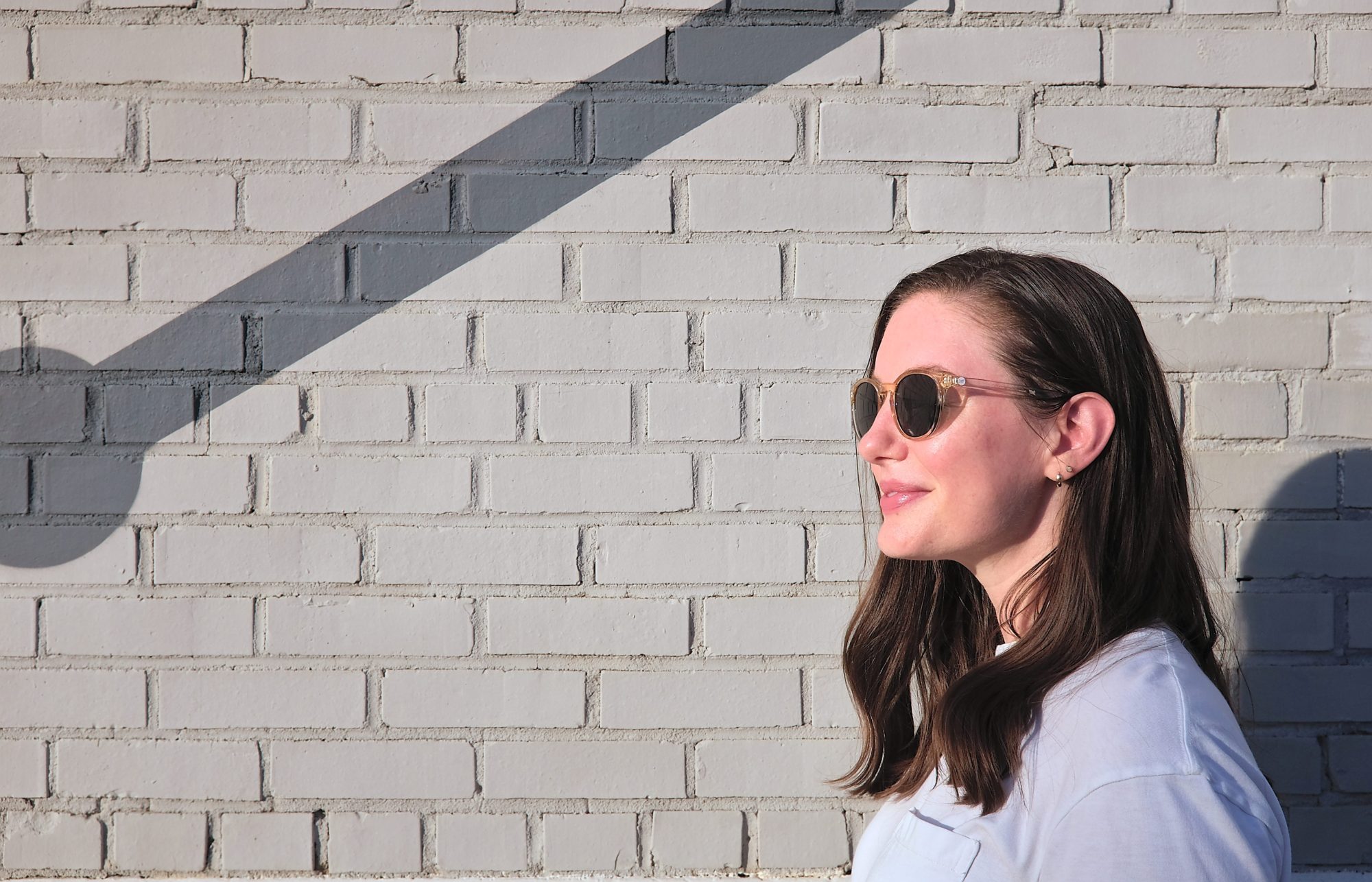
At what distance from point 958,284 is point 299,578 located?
5.36 feet

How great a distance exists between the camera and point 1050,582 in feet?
4.57

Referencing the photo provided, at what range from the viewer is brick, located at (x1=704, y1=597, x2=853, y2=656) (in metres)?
2.18

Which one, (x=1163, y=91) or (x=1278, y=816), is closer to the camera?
(x=1278, y=816)

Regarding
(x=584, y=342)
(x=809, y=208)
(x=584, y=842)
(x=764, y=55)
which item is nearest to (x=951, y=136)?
(x=809, y=208)

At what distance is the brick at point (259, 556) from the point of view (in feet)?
7.11

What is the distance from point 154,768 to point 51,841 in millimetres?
303

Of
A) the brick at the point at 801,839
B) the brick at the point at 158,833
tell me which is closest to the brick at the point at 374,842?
the brick at the point at 158,833

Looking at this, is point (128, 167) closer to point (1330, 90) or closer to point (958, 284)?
point (958, 284)

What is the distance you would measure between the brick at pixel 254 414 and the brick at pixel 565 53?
0.88 m

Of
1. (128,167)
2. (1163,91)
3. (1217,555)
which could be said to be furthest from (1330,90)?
(128,167)

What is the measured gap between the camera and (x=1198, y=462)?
7.18ft

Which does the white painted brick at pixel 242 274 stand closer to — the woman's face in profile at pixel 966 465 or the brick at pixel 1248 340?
the woman's face in profile at pixel 966 465

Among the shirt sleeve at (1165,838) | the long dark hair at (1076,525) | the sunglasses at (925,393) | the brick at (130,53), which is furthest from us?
the brick at (130,53)

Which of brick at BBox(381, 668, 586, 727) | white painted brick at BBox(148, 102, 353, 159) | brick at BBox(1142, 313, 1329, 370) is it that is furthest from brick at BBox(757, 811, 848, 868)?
white painted brick at BBox(148, 102, 353, 159)
